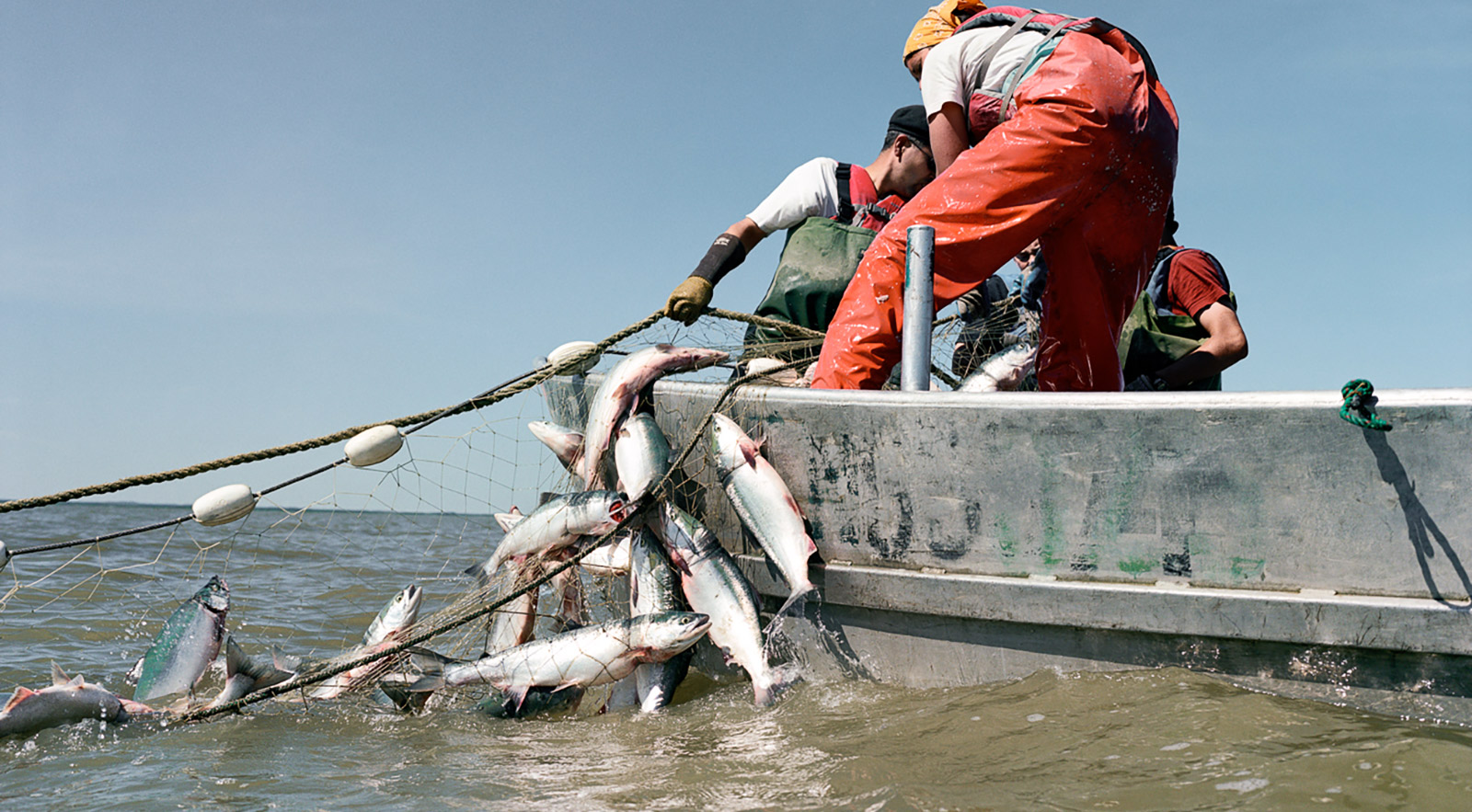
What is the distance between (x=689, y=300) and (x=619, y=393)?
0.87 metres

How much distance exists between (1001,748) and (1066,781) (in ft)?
0.86

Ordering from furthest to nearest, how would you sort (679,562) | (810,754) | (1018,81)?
(1018,81), (679,562), (810,754)

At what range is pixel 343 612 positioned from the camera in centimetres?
730

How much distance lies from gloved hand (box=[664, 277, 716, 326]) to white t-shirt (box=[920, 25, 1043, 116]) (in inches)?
53.9

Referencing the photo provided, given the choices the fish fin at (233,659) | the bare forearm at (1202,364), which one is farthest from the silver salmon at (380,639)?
the bare forearm at (1202,364)

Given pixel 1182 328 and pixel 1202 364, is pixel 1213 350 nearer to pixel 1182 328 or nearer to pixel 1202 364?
pixel 1202 364

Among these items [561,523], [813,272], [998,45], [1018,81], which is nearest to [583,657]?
[561,523]

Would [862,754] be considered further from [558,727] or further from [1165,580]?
[558,727]

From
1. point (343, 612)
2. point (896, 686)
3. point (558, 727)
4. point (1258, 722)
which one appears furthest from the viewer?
point (343, 612)

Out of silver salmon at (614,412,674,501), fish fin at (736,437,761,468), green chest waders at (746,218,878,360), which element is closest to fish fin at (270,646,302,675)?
silver salmon at (614,412,674,501)

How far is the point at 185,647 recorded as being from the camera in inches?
165

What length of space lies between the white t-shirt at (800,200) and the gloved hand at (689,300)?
0.64 metres

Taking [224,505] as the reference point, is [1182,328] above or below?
above

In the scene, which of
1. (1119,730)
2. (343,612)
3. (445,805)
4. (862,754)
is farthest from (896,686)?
(343,612)
